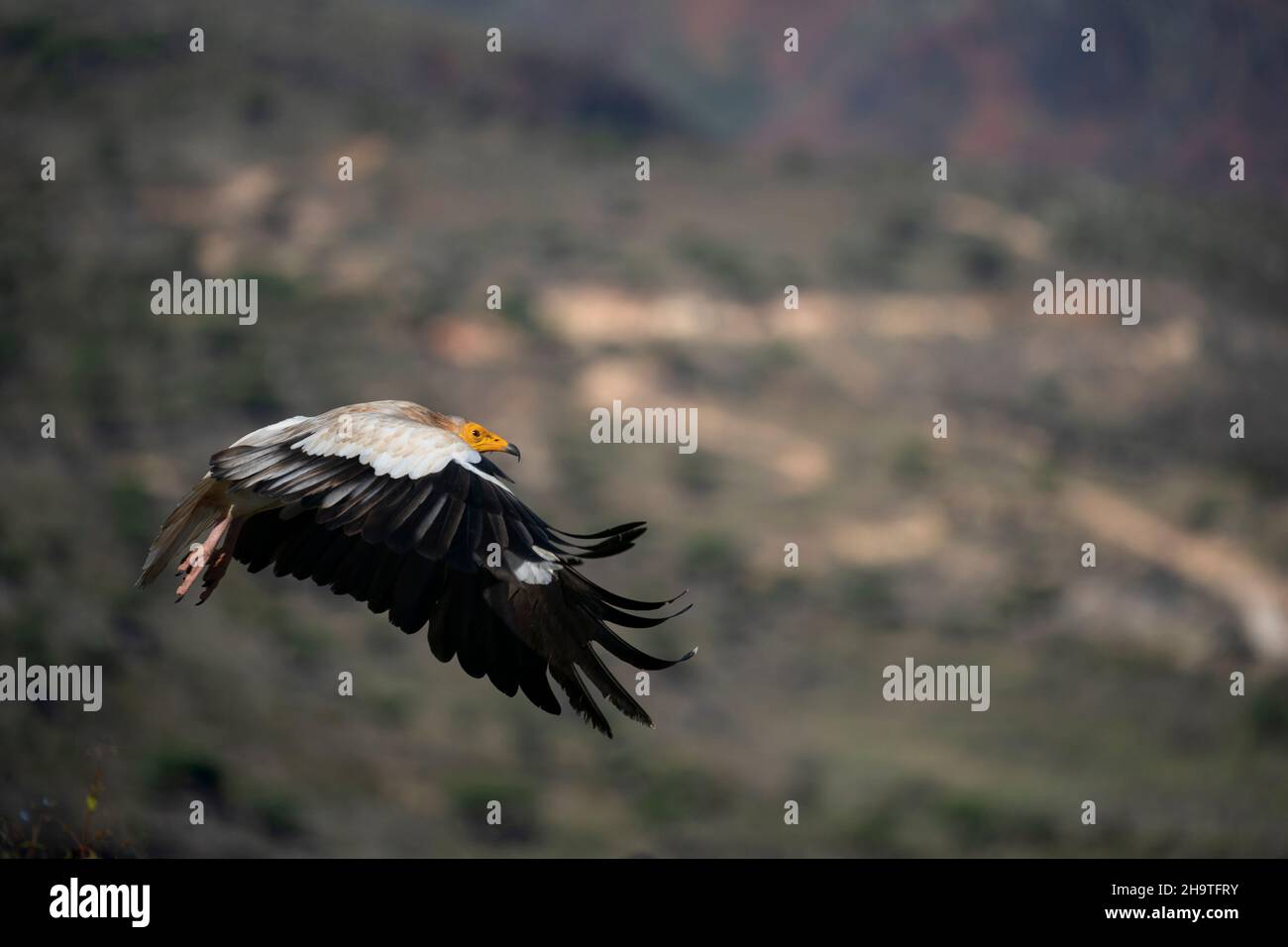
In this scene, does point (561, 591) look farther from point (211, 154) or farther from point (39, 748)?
point (211, 154)

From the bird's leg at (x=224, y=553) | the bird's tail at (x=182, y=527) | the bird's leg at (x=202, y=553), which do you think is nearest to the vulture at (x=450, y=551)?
the bird's leg at (x=202, y=553)

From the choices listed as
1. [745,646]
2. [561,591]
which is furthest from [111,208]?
[561,591]

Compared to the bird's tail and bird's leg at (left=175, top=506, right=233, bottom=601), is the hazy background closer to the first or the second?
the bird's tail

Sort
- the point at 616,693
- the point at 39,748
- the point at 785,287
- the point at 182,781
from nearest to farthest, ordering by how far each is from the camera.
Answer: the point at 616,693, the point at 39,748, the point at 182,781, the point at 785,287

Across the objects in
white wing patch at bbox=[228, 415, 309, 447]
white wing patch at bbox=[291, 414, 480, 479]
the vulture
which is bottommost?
the vulture

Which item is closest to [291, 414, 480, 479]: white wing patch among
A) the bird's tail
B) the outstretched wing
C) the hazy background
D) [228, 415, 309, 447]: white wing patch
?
the outstretched wing
